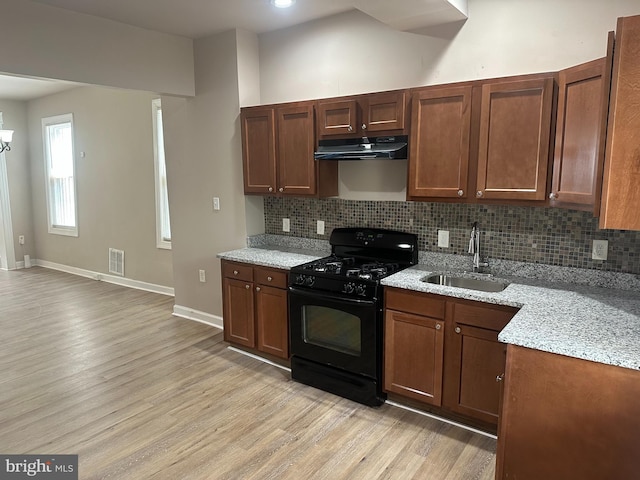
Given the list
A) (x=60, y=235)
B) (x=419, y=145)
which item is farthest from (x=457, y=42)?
(x=60, y=235)

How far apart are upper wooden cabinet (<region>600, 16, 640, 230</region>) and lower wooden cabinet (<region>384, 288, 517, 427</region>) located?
2.59 feet

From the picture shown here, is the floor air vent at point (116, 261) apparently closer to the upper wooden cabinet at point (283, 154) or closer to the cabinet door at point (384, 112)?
the upper wooden cabinet at point (283, 154)

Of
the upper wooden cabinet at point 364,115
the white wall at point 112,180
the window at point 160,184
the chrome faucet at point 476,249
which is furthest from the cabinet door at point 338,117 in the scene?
the white wall at point 112,180

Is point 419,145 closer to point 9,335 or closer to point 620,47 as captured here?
point 620,47

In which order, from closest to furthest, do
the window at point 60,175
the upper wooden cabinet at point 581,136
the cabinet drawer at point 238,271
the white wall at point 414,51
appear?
1. the upper wooden cabinet at point 581,136
2. the white wall at point 414,51
3. the cabinet drawer at point 238,271
4. the window at point 60,175

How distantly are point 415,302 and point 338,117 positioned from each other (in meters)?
1.42

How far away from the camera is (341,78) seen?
3.46 meters

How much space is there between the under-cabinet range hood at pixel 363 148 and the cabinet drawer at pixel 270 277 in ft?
2.95

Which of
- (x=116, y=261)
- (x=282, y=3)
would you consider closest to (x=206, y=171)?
(x=282, y=3)

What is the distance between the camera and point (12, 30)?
2.93 meters

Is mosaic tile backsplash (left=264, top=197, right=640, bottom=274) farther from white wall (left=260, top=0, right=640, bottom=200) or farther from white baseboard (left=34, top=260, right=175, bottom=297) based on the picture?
white baseboard (left=34, top=260, right=175, bottom=297)

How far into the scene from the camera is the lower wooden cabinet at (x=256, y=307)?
3.35 m

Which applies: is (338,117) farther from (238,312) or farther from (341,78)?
(238,312)

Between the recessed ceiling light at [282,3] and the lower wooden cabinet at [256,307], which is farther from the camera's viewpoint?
the lower wooden cabinet at [256,307]
